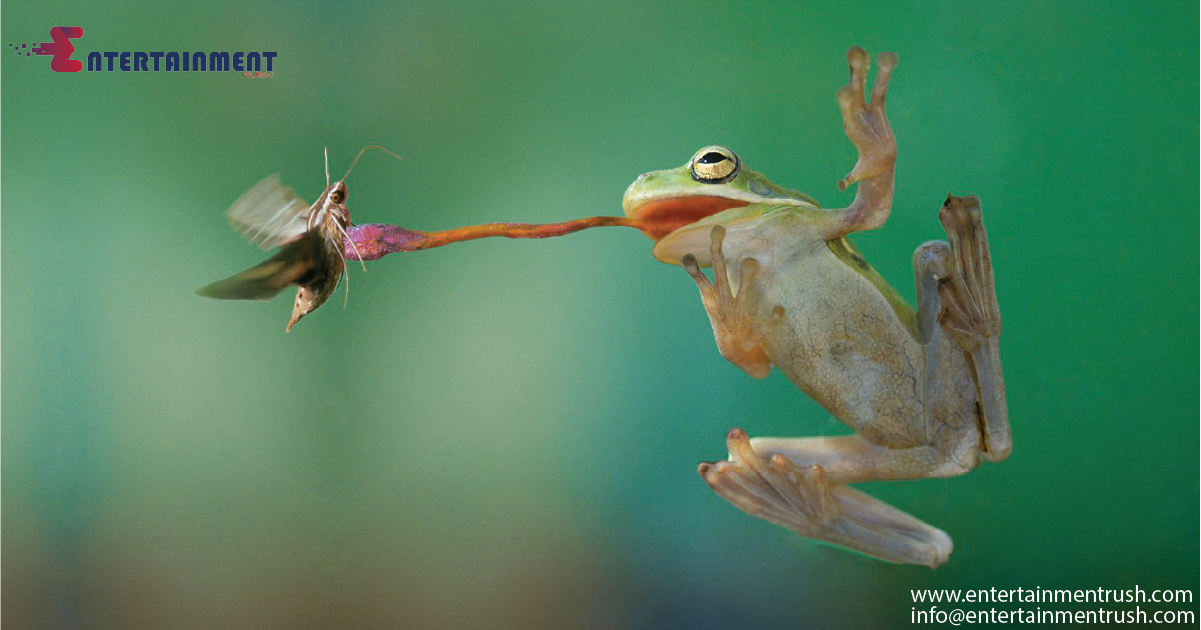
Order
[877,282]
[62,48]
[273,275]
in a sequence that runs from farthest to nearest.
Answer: [62,48] < [877,282] < [273,275]

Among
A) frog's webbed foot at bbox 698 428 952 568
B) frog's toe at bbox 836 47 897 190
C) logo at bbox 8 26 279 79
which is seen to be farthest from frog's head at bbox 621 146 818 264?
logo at bbox 8 26 279 79

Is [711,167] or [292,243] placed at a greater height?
[711,167]

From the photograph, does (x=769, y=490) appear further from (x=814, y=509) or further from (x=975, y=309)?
(x=975, y=309)

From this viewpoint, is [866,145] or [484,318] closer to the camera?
[866,145]

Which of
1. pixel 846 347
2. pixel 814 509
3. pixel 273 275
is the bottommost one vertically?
pixel 814 509

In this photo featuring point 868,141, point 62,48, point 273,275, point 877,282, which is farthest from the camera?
point 62,48

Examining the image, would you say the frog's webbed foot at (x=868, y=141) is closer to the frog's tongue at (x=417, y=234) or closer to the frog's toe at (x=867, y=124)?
the frog's toe at (x=867, y=124)

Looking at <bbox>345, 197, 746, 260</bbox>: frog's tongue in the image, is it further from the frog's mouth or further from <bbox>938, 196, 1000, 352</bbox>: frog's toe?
<bbox>938, 196, 1000, 352</bbox>: frog's toe

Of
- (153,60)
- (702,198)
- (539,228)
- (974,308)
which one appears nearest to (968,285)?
(974,308)

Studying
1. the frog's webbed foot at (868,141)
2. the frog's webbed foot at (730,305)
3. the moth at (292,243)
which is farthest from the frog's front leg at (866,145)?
the moth at (292,243)
